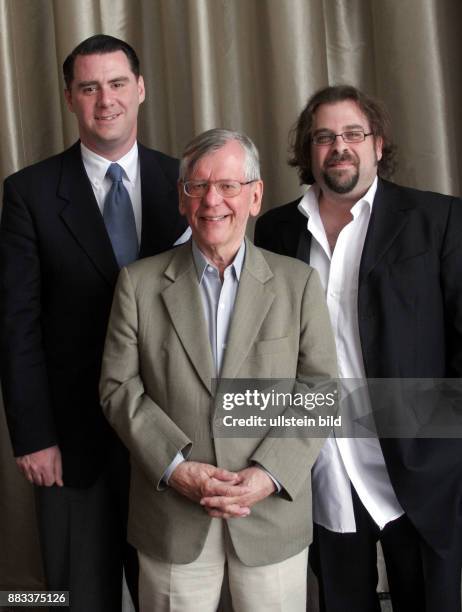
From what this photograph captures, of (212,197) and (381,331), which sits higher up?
(212,197)

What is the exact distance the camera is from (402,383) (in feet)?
5.97

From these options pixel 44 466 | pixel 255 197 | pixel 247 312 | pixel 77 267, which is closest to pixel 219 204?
pixel 255 197

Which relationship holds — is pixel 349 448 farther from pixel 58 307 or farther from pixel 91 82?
pixel 91 82

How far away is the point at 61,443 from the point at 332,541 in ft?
2.40

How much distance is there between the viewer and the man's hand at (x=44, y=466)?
196cm

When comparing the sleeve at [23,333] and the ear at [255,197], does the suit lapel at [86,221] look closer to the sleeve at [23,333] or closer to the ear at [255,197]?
the sleeve at [23,333]

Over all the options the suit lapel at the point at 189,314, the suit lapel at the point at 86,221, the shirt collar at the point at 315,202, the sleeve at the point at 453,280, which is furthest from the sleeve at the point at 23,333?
the sleeve at the point at 453,280

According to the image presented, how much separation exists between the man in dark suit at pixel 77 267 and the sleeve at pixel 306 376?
505 mm

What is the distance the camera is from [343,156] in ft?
6.11

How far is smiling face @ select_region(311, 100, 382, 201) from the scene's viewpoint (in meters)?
1.87

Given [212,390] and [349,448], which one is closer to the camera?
[212,390]

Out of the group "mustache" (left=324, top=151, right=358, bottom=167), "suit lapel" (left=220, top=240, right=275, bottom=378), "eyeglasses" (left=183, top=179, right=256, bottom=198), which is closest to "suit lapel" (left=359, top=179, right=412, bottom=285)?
"mustache" (left=324, top=151, right=358, bottom=167)

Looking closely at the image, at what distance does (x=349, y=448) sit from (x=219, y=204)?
68 cm

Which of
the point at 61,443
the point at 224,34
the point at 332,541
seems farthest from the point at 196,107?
the point at 332,541
